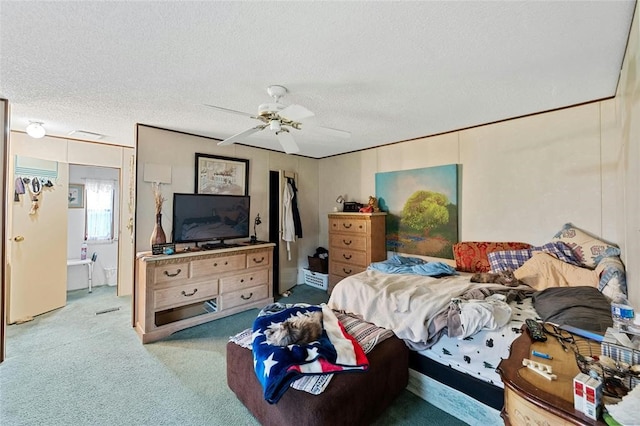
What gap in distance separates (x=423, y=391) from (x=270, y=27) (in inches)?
102

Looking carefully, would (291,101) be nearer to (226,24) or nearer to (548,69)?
(226,24)

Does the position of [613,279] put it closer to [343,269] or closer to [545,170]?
[545,170]

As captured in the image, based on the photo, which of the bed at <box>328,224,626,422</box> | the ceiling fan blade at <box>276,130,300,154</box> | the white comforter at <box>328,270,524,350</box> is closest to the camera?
the bed at <box>328,224,626,422</box>

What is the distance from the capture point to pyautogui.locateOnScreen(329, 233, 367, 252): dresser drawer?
3934mm

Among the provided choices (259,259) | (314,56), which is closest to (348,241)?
(259,259)

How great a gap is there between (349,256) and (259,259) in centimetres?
135

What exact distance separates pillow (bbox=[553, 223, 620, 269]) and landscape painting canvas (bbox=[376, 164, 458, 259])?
3.43ft

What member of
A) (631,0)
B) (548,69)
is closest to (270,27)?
(631,0)

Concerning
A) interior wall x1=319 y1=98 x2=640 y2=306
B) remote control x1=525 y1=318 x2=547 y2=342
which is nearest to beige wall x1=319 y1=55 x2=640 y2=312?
interior wall x1=319 y1=98 x2=640 y2=306

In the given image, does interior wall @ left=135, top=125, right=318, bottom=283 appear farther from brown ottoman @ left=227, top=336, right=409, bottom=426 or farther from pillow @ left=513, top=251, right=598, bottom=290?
pillow @ left=513, top=251, right=598, bottom=290

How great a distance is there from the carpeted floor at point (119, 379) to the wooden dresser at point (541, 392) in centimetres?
106

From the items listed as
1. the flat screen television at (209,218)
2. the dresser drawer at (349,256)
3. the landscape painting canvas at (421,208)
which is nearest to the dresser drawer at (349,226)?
the dresser drawer at (349,256)

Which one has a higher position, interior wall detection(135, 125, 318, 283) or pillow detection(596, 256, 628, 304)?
interior wall detection(135, 125, 318, 283)

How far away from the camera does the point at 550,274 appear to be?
94.5 inches
